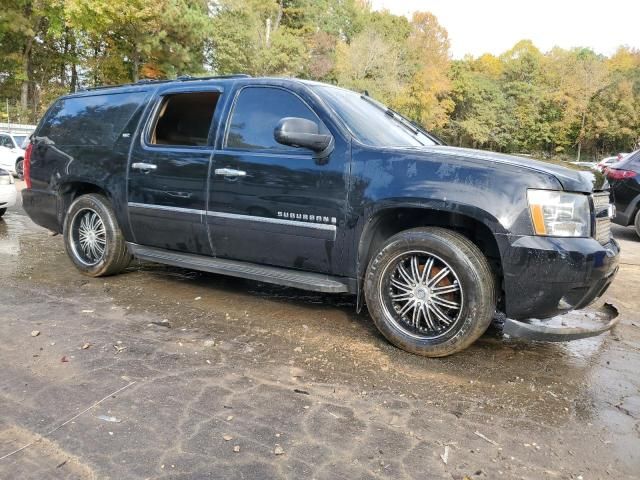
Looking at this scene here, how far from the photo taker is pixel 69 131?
209 inches

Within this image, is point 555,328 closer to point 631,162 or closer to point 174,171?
point 174,171

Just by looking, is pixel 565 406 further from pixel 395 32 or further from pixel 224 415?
pixel 395 32

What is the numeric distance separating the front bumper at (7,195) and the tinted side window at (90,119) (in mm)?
3566

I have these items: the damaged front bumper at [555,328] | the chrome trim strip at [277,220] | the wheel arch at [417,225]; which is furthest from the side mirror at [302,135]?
the damaged front bumper at [555,328]

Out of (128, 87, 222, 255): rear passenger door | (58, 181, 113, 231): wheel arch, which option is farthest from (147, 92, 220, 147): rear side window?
(58, 181, 113, 231): wheel arch

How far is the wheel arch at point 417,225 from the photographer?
3.51 metres

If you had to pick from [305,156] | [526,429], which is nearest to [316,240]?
[305,156]

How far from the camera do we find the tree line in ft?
105

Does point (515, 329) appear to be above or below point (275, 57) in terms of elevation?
below

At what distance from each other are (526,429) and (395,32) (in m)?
53.3

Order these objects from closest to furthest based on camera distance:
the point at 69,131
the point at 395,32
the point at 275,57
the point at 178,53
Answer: the point at 69,131 < the point at 178,53 < the point at 275,57 < the point at 395,32

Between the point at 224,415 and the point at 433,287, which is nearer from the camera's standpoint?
the point at 224,415

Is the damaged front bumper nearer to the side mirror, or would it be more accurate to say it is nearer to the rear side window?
the side mirror

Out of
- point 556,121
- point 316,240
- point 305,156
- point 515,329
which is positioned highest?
point 556,121
